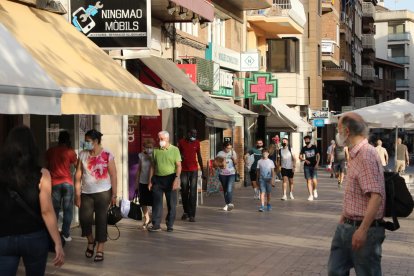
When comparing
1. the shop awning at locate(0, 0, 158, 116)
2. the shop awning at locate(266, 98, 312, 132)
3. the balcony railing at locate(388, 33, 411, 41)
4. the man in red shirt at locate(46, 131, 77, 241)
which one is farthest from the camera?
the balcony railing at locate(388, 33, 411, 41)

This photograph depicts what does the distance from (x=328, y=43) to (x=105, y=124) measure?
34.6 metres

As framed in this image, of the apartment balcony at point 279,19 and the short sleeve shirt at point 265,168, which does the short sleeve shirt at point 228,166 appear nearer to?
the short sleeve shirt at point 265,168

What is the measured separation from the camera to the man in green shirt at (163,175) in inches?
523

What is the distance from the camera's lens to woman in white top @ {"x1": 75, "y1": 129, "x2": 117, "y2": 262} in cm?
1009

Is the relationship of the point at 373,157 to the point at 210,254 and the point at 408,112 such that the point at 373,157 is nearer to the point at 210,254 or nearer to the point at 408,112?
the point at 210,254

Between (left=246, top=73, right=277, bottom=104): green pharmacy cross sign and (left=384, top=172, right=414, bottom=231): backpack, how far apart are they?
22341mm

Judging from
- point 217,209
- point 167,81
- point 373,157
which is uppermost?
point 167,81

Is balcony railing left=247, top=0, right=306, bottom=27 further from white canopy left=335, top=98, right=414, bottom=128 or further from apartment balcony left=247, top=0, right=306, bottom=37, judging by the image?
white canopy left=335, top=98, right=414, bottom=128

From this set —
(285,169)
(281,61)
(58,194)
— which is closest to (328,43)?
(281,61)

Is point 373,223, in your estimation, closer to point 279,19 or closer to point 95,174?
point 95,174

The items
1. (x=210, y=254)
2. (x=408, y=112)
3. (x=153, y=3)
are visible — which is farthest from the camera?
(x=408, y=112)

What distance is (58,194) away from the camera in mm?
11539

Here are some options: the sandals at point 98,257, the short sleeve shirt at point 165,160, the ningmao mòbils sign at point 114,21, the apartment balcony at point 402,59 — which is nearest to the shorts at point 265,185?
the short sleeve shirt at point 165,160

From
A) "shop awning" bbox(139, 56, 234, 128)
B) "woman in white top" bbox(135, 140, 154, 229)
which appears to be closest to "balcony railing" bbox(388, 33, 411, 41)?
"shop awning" bbox(139, 56, 234, 128)
